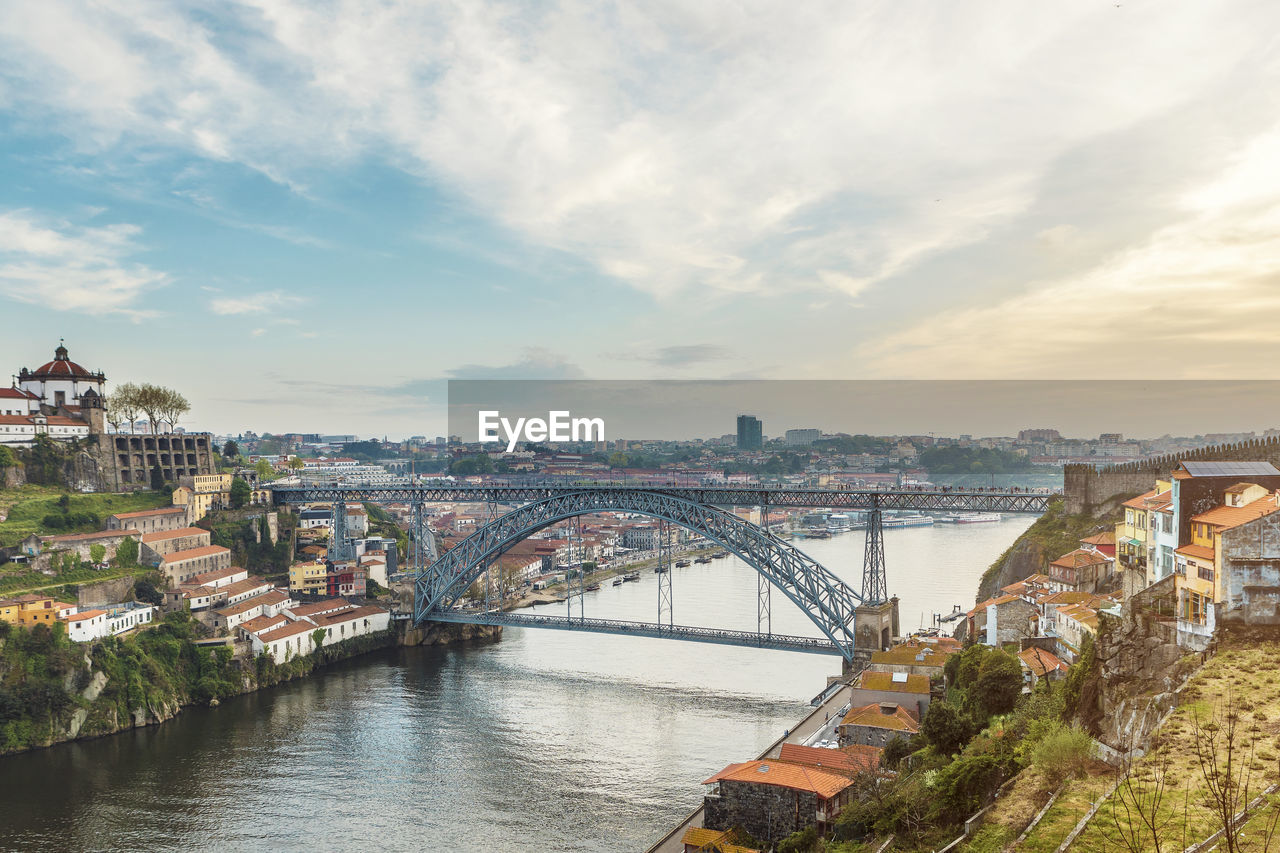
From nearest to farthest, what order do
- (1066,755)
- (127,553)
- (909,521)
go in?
(1066,755) < (127,553) < (909,521)

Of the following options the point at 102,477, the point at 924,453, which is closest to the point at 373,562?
the point at 102,477

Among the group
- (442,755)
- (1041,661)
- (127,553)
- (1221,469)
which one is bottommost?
(442,755)

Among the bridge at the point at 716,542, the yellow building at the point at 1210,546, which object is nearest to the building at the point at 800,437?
the bridge at the point at 716,542

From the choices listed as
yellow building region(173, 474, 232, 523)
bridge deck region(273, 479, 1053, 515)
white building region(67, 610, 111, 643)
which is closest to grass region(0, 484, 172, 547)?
yellow building region(173, 474, 232, 523)

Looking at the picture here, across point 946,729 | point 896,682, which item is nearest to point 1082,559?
point 896,682

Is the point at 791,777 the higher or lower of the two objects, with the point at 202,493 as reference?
lower

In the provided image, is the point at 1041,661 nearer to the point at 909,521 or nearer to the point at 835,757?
the point at 835,757

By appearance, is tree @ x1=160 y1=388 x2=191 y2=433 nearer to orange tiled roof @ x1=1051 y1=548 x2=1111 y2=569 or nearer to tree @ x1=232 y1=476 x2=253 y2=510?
tree @ x1=232 y1=476 x2=253 y2=510
